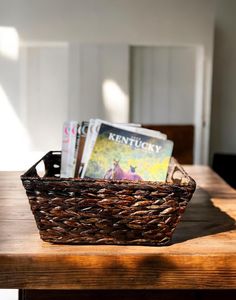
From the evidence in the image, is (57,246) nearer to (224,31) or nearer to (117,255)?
(117,255)

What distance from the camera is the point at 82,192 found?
3.14 ft

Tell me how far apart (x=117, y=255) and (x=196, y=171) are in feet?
4.57

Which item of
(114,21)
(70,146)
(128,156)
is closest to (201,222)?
(128,156)

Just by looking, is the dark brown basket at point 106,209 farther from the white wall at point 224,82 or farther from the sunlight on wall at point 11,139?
the white wall at point 224,82

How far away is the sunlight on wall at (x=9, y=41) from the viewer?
418 cm

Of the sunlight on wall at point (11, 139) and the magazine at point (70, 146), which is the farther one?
the sunlight on wall at point (11, 139)

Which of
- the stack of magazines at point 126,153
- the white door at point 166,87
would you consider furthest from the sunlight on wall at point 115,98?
the stack of magazines at point 126,153

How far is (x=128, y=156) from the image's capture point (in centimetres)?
108

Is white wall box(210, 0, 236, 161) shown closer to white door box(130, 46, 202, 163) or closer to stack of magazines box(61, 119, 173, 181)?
white door box(130, 46, 202, 163)

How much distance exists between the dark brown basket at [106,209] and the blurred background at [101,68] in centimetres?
336

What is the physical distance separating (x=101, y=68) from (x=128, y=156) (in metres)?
3.30

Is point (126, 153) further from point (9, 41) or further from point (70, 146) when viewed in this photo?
point (9, 41)

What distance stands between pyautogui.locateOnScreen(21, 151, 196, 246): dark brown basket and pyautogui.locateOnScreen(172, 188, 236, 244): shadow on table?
100mm

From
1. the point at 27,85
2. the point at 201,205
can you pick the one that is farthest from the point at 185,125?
the point at 201,205
